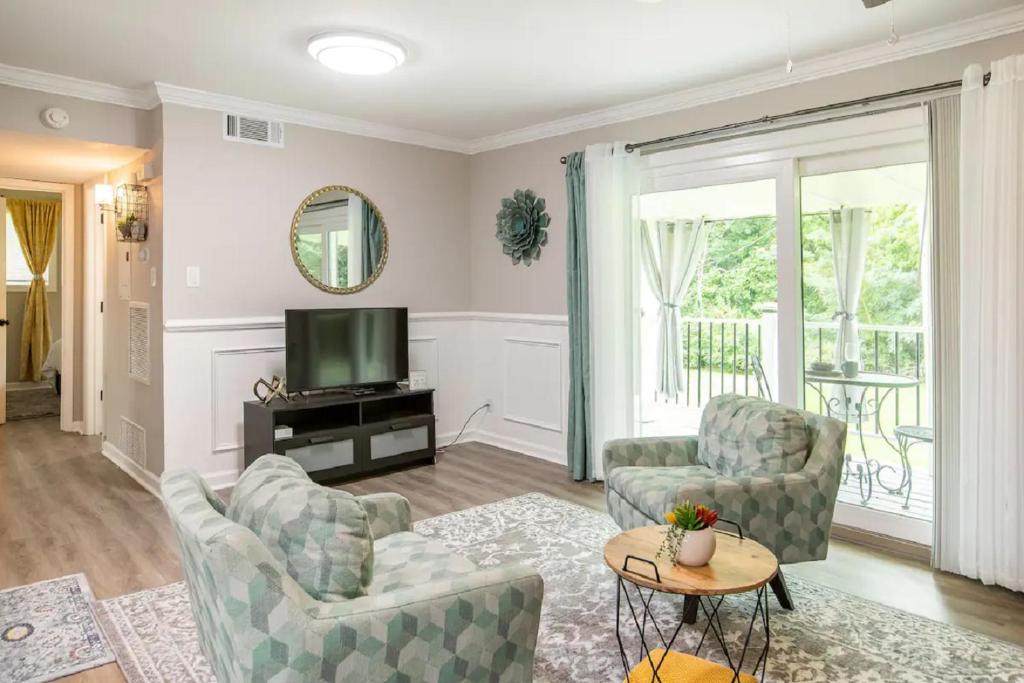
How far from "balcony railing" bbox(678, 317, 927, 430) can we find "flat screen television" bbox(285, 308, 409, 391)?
2.05 m

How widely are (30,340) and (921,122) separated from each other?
922 cm

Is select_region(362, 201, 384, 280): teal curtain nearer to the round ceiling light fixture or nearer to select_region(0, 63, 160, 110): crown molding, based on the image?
select_region(0, 63, 160, 110): crown molding

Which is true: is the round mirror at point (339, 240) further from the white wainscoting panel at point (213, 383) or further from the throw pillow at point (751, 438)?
the throw pillow at point (751, 438)

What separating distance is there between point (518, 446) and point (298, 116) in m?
2.94

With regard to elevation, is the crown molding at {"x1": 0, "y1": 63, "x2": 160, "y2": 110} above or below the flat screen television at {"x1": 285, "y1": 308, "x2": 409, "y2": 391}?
above

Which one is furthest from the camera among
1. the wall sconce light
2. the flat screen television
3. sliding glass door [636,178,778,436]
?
the wall sconce light

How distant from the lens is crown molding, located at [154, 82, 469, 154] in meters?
4.28

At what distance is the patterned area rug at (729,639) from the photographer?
92.0 inches

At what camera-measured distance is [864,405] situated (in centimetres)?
378

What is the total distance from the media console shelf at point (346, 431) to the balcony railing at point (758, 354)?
6.37 feet

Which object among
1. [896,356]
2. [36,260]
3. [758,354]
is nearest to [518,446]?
[758,354]

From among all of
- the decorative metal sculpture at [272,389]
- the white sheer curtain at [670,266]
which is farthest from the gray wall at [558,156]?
the decorative metal sculpture at [272,389]

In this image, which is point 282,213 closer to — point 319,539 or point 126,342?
point 126,342

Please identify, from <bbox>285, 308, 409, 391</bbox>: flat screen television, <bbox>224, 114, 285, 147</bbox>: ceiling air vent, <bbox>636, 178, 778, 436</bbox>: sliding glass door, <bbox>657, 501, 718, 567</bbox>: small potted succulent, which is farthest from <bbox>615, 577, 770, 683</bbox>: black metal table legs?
<bbox>224, 114, 285, 147</bbox>: ceiling air vent
